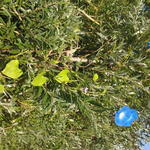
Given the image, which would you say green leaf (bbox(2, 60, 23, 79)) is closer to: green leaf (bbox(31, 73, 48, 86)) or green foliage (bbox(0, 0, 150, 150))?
green foliage (bbox(0, 0, 150, 150))

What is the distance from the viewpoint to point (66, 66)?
9.02ft

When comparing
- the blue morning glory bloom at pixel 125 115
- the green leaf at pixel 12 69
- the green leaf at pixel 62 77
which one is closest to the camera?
the green leaf at pixel 12 69

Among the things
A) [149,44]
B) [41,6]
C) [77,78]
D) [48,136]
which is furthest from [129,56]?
[48,136]

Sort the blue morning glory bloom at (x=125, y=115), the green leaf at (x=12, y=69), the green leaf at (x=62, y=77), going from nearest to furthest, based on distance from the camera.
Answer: the green leaf at (x=12, y=69), the green leaf at (x=62, y=77), the blue morning glory bloom at (x=125, y=115)

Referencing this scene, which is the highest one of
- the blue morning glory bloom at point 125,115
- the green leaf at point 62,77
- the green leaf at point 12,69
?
the green leaf at point 12,69

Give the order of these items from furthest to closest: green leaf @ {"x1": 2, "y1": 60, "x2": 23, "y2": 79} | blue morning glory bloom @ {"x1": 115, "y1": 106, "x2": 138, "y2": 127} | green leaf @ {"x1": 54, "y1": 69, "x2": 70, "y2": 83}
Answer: blue morning glory bloom @ {"x1": 115, "y1": 106, "x2": 138, "y2": 127}, green leaf @ {"x1": 54, "y1": 69, "x2": 70, "y2": 83}, green leaf @ {"x1": 2, "y1": 60, "x2": 23, "y2": 79}

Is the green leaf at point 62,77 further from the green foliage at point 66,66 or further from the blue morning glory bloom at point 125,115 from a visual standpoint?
the blue morning glory bloom at point 125,115

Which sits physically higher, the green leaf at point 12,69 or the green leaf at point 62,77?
the green leaf at point 12,69

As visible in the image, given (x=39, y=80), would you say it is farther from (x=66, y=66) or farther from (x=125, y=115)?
(x=125, y=115)

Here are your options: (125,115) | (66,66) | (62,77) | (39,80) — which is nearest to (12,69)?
(39,80)

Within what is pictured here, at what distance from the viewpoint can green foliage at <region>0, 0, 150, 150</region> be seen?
2447 millimetres

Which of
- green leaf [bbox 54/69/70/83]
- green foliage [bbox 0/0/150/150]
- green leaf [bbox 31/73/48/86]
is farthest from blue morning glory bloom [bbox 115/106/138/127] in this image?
green leaf [bbox 31/73/48/86]

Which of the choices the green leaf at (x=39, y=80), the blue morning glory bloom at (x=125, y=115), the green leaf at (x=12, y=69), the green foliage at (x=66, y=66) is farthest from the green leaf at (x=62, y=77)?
the blue morning glory bloom at (x=125, y=115)

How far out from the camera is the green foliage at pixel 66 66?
245 cm
